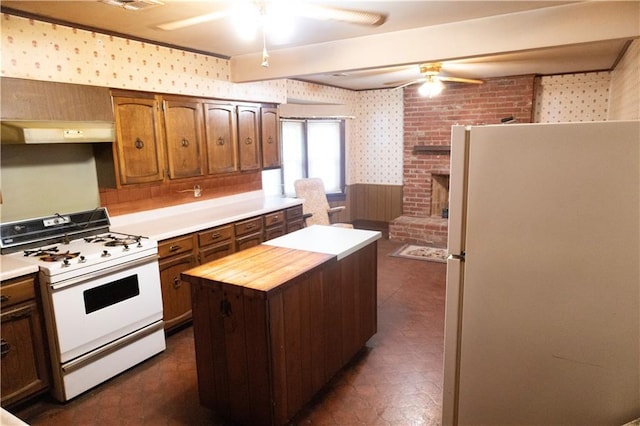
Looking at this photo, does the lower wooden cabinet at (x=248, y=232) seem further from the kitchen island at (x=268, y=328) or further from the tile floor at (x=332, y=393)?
the kitchen island at (x=268, y=328)

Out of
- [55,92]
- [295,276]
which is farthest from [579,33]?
[55,92]

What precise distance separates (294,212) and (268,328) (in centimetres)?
269

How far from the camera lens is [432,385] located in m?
2.70

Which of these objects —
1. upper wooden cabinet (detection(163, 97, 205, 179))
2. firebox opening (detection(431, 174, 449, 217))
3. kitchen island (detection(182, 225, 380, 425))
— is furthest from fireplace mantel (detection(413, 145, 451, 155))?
kitchen island (detection(182, 225, 380, 425))

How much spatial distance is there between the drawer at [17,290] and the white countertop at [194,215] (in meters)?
0.86

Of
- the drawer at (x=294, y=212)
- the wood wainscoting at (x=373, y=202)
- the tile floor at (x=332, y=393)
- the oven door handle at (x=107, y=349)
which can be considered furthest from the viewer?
the wood wainscoting at (x=373, y=202)

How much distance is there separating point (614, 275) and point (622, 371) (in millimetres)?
330

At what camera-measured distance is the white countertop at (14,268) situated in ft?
7.53

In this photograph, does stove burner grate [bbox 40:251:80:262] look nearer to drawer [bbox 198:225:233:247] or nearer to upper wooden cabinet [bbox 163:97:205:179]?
drawer [bbox 198:225:233:247]

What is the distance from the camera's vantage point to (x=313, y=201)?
5.19m

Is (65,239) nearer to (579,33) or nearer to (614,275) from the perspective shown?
(614,275)

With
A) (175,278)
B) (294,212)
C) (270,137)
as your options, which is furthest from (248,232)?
(270,137)

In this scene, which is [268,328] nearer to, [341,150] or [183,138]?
[183,138]

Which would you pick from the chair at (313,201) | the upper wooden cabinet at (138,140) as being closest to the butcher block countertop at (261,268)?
the upper wooden cabinet at (138,140)
